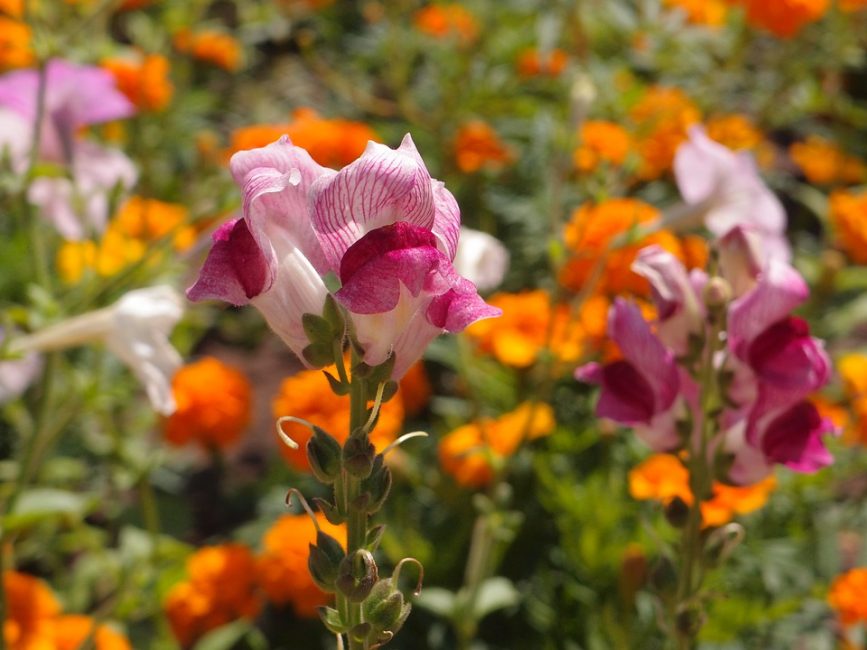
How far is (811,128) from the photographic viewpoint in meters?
3.08

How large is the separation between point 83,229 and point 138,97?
0.80m

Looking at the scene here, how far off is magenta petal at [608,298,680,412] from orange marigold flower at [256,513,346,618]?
0.72 meters

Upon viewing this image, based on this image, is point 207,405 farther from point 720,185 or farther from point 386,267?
point 386,267

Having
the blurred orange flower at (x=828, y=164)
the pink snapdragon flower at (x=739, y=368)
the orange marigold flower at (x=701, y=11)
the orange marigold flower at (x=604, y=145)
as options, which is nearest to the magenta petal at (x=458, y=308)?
the pink snapdragon flower at (x=739, y=368)

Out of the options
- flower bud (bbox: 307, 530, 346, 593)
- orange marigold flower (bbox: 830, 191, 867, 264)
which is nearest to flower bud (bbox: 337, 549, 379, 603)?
flower bud (bbox: 307, 530, 346, 593)

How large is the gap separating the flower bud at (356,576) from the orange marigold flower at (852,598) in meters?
0.95


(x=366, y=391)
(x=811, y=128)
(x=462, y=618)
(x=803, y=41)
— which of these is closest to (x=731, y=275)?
(x=366, y=391)

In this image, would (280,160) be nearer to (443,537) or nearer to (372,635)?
(372,635)

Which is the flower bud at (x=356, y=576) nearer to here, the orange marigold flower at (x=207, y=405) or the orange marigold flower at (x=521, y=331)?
the orange marigold flower at (x=521, y=331)

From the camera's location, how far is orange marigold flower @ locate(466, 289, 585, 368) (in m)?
1.74

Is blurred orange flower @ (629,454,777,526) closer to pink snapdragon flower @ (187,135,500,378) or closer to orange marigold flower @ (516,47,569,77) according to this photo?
pink snapdragon flower @ (187,135,500,378)

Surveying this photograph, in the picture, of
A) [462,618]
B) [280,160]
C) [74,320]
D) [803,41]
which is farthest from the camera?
[803,41]

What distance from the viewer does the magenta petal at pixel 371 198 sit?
67 cm

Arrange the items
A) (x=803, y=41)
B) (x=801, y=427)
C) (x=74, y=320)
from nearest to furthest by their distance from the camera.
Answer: (x=801, y=427) < (x=74, y=320) < (x=803, y=41)
